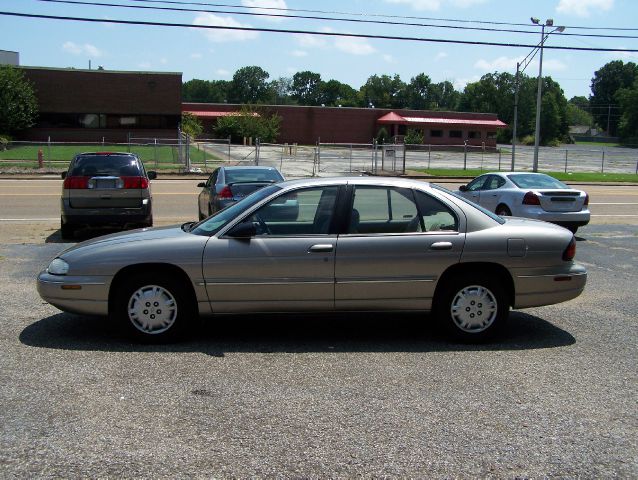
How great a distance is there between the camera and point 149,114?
5481 cm

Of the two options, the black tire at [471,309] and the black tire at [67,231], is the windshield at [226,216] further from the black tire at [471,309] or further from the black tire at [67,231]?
the black tire at [67,231]

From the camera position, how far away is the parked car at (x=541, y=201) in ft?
45.3

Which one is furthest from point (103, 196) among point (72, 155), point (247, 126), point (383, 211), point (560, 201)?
point (247, 126)

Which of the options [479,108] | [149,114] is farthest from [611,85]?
[149,114]

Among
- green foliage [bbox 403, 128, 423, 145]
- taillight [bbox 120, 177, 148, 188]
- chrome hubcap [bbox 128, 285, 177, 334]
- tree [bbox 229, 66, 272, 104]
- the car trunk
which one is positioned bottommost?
chrome hubcap [bbox 128, 285, 177, 334]

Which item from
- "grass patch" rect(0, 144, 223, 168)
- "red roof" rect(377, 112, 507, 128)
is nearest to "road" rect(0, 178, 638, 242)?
"grass patch" rect(0, 144, 223, 168)

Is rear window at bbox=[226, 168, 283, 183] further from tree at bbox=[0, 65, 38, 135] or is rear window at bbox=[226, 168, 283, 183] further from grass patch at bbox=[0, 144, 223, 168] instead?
tree at bbox=[0, 65, 38, 135]

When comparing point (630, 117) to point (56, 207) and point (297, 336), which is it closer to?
point (56, 207)

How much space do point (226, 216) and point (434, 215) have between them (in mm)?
1932

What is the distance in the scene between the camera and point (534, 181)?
579 inches

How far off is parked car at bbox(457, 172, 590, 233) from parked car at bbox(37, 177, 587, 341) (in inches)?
300

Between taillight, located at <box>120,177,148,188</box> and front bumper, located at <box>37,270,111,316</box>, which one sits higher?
taillight, located at <box>120,177,148,188</box>

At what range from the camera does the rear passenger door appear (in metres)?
6.16

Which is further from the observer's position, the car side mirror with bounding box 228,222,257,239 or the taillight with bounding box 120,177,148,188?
the taillight with bounding box 120,177,148,188
